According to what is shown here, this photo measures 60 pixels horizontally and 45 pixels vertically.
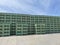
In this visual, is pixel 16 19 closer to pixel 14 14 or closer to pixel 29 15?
pixel 14 14

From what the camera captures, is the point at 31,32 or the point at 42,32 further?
the point at 31,32

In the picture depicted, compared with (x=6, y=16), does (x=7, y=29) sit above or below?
below

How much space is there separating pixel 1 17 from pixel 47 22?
47.0 ft

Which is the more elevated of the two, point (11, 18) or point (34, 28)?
point (11, 18)

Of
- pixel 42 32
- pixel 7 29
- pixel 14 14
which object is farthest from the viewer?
pixel 14 14

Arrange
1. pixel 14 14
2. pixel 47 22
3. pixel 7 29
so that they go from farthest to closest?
1. pixel 47 22
2. pixel 14 14
3. pixel 7 29

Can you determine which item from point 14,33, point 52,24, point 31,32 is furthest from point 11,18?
point 52,24

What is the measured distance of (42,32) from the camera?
30562mm

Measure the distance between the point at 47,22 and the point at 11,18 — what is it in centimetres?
1152

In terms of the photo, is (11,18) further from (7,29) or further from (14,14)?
(7,29)

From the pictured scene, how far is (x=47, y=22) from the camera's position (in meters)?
35.5

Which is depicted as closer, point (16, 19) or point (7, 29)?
point (7, 29)

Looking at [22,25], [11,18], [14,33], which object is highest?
[11,18]

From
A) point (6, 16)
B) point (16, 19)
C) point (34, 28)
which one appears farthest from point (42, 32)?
point (6, 16)
